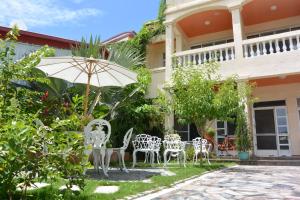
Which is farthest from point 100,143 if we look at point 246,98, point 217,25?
point 217,25

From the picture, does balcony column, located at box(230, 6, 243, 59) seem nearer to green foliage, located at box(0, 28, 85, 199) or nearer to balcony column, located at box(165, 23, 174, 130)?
balcony column, located at box(165, 23, 174, 130)

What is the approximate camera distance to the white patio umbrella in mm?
6686

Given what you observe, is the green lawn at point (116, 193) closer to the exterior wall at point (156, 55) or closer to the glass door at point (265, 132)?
the glass door at point (265, 132)

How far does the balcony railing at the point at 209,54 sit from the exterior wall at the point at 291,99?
2.64 meters

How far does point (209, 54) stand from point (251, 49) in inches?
68.2

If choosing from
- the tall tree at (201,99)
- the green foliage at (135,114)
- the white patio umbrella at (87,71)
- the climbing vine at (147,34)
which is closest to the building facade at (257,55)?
the green foliage at (135,114)

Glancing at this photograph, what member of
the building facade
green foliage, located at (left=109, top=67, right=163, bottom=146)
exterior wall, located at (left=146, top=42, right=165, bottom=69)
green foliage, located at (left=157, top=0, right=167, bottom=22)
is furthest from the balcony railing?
exterior wall, located at (left=146, top=42, right=165, bottom=69)

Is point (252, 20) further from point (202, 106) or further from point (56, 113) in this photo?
point (56, 113)

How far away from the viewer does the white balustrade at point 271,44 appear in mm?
11234

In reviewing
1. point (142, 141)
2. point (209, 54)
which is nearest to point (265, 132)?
point (209, 54)

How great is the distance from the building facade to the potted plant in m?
0.68

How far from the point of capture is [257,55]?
1177 centimetres

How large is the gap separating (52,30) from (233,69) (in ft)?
28.0

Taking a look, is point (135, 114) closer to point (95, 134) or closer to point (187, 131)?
point (187, 131)
